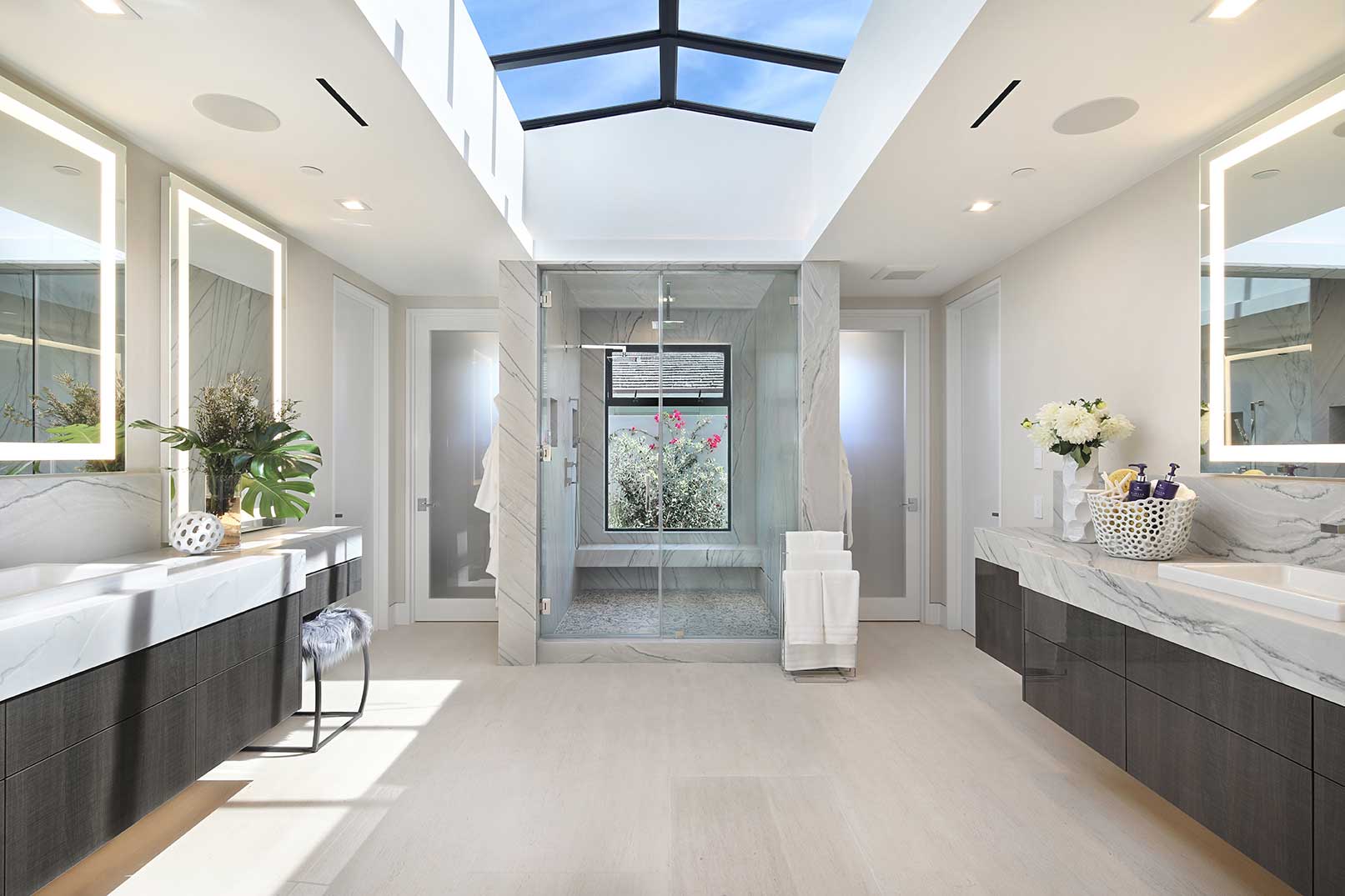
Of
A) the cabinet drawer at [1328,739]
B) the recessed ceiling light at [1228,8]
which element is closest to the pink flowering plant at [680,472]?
the recessed ceiling light at [1228,8]

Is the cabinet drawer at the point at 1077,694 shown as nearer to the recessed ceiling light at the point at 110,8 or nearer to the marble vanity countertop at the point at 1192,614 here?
the marble vanity countertop at the point at 1192,614

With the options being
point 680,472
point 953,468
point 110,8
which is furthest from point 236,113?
point 953,468

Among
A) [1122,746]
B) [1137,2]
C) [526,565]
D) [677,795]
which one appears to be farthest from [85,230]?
[1122,746]

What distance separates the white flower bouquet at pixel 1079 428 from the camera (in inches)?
111

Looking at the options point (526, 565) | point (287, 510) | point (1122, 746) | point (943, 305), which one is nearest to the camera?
point (1122, 746)

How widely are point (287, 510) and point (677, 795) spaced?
1.87m

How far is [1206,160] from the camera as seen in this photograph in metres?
2.44

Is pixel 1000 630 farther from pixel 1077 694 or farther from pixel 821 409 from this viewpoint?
pixel 821 409

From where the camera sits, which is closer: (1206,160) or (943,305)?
(1206,160)

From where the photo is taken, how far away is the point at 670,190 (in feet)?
13.3

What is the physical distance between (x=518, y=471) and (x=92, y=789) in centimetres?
255

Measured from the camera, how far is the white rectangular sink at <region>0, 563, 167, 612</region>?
1.59 meters

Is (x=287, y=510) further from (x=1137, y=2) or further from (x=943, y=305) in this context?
(x=943, y=305)

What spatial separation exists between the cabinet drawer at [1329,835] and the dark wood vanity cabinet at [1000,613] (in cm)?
133
